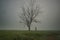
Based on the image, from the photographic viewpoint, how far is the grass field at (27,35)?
2.68 metres

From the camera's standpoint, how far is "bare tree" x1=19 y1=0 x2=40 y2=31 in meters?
2.77

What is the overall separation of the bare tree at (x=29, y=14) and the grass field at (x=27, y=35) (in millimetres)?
213

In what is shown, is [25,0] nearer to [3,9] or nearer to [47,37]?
[3,9]

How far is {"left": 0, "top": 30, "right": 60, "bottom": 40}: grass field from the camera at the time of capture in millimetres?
2680

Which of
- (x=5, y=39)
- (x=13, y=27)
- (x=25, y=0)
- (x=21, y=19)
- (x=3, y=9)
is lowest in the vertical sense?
(x=5, y=39)

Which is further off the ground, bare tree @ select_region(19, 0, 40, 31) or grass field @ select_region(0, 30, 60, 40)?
bare tree @ select_region(19, 0, 40, 31)

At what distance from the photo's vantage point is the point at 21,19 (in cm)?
277

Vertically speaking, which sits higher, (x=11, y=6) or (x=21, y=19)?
(x=11, y=6)

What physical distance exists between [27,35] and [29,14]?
0.48 m

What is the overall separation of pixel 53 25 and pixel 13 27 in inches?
36.6

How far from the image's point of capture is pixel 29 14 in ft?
9.12

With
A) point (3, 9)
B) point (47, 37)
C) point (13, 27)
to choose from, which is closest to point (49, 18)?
point (47, 37)

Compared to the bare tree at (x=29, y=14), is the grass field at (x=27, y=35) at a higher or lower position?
lower

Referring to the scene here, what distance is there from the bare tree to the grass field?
0.21 m
